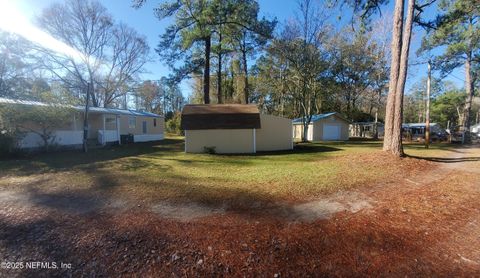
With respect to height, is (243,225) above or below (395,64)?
below

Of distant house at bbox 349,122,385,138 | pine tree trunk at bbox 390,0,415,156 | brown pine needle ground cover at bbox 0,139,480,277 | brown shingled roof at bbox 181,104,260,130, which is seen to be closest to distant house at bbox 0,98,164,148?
brown shingled roof at bbox 181,104,260,130

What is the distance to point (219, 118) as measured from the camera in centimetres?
1540

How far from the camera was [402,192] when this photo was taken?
19.4 ft

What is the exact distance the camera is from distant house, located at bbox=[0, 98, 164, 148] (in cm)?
1342

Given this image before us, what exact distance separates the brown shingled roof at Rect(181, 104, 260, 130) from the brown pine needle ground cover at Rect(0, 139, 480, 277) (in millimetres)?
7654

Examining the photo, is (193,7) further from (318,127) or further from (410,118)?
(410,118)

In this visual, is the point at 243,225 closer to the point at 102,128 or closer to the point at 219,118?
the point at 219,118

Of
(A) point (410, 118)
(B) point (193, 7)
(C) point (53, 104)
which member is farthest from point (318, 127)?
(A) point (410, 118)

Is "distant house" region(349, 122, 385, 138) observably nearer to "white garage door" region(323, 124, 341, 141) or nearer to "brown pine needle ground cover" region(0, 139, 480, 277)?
"white garage door" region(323, 124, 341, 141)

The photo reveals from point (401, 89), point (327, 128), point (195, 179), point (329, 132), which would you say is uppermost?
point (401, 89)

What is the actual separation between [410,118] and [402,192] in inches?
2461

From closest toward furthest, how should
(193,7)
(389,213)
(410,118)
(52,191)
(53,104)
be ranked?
(389,213) → (52,191) → (53,104) → (193,7) → (410,118)

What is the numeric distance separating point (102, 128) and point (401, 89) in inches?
791

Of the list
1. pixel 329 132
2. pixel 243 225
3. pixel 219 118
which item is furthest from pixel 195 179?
pixel 329 132
